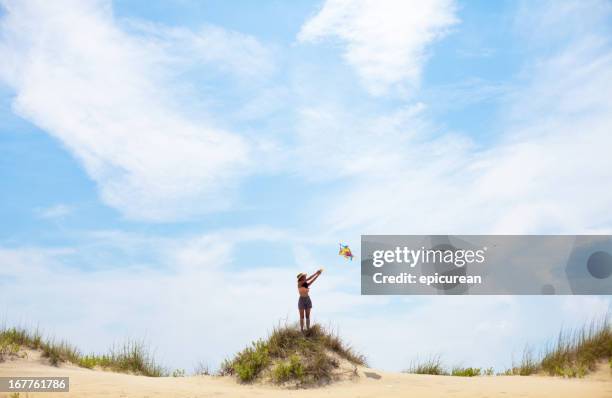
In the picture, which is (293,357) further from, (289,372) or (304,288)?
(304,288)

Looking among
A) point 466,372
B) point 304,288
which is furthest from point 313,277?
point 466,372

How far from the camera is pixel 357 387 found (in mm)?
14422

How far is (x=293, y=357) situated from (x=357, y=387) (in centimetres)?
178

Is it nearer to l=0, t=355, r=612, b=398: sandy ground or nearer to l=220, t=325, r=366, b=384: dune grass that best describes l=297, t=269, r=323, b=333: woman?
l=220, t=325, r=366, b=384: dune grass

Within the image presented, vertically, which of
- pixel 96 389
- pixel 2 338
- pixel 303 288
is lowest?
pixel 96 389

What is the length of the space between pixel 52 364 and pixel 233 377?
5781mm

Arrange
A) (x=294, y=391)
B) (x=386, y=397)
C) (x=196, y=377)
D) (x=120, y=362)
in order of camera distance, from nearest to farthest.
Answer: (x=386, y=397) < (x=294, y=391) < (x=196, y=377) < (x=120, y=362)

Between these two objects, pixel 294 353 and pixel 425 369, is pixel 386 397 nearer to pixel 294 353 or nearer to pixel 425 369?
pixel 294 353

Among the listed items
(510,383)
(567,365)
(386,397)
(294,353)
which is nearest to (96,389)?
(294,353)

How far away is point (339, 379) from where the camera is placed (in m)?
15.0

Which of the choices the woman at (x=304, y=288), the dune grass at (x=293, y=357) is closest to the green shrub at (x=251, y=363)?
the dune grass at (x=293, y=357)

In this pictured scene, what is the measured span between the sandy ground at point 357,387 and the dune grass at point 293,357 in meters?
0.40

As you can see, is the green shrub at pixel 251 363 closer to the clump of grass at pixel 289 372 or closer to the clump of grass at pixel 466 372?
the clump of grass at pixel 289 372

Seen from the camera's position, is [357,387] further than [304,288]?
No
